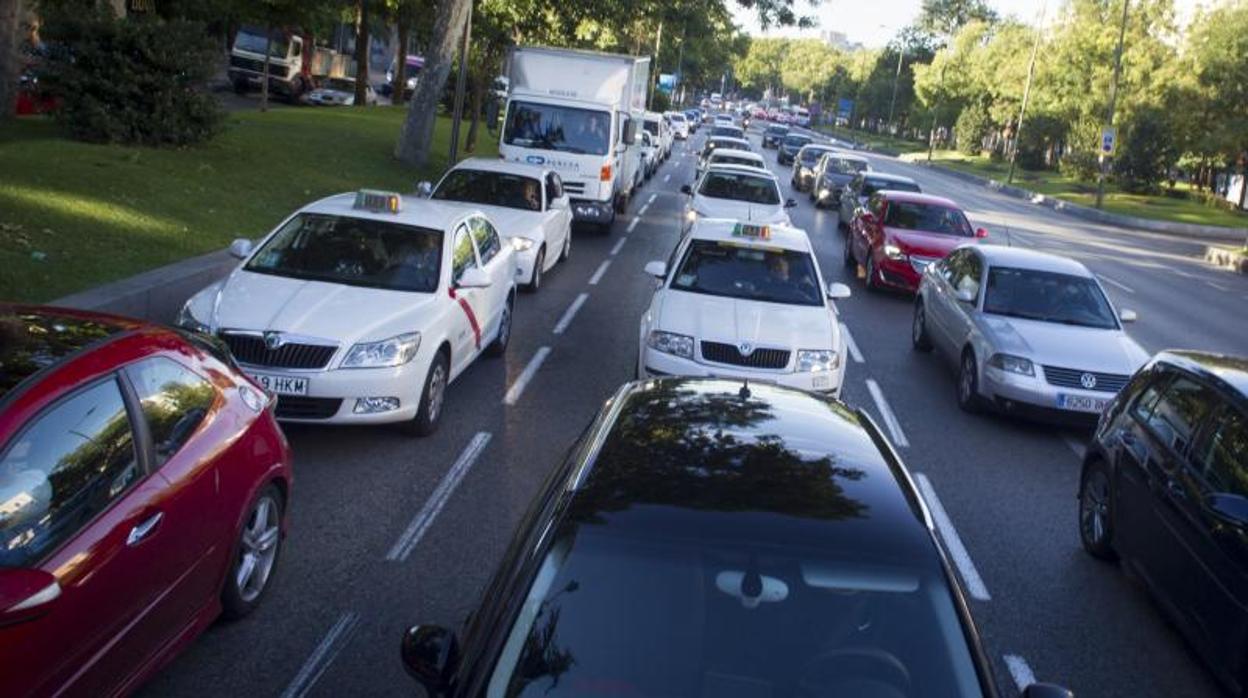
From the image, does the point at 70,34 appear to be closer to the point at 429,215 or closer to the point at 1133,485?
the point at 429,215

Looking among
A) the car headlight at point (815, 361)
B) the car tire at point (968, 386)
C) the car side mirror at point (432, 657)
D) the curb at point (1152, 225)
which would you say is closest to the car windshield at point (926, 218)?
the car tire at point (968, 386)

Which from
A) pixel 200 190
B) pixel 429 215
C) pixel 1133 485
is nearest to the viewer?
pixel 1133 485

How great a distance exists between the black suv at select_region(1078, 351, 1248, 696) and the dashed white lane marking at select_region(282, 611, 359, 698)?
4242mm

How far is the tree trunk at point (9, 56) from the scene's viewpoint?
2003 centimetres

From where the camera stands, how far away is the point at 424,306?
31.1 ft

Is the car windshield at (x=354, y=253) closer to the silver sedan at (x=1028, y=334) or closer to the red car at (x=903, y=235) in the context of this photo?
the silver sedan at (x=1028, y=334)

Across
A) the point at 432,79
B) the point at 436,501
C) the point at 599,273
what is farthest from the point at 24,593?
the point at 432,79

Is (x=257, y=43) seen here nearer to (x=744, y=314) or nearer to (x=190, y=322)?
(x=744, y=314)

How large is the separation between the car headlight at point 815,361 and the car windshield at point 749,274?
1.08m

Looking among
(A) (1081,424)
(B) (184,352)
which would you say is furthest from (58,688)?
(A) (1081,424)

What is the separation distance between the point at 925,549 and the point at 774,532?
48 cm

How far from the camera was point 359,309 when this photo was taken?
9062 mm

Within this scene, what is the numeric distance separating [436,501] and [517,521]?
0.67m

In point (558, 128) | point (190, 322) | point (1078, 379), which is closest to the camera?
point (190, 322)
